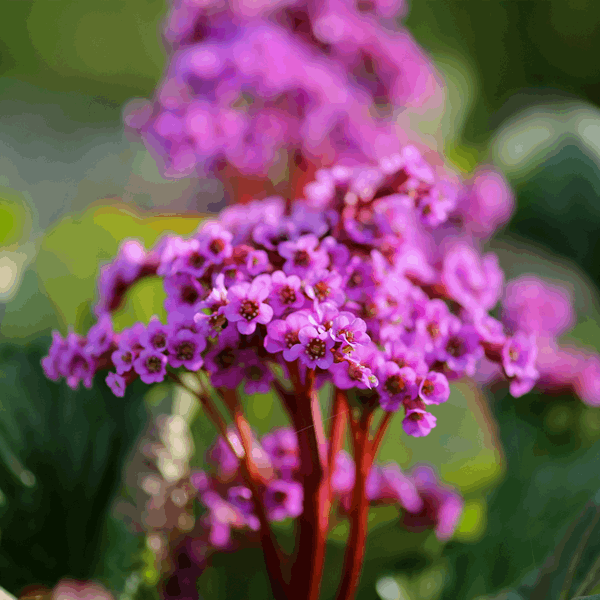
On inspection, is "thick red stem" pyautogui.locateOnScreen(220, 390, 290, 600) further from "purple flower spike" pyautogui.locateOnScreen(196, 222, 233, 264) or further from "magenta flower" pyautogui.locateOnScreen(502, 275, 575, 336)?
"magenta flower" pyautogui.locateOnScreen(502, 275, 575, 336)

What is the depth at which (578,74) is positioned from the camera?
3.66 ft

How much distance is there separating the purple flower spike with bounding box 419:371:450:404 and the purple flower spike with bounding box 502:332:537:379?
0.06 metres

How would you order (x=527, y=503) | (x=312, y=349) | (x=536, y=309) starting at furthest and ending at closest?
(x=536, y=309) < (x=527, y=503) < (x=312, y=349)

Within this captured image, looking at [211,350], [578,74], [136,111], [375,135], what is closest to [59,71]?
[136,111]

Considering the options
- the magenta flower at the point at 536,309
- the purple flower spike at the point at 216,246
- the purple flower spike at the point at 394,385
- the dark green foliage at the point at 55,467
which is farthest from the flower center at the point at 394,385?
the magenta flower at the point at 536,309

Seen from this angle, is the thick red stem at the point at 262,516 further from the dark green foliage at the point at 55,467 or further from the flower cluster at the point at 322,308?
the dark green foliage at the point at 55,467

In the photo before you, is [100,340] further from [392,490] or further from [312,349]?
[392,490]

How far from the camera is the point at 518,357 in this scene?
344mm

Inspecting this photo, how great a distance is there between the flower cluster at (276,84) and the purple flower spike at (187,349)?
0.34 meters

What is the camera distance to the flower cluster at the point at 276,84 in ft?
1.93

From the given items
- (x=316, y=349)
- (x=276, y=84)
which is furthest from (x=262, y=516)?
(x=276, y=84)

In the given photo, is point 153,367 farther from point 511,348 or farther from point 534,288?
point 534,288

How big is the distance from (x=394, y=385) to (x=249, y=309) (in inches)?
3.1

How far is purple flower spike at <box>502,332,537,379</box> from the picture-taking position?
0.33 metres
